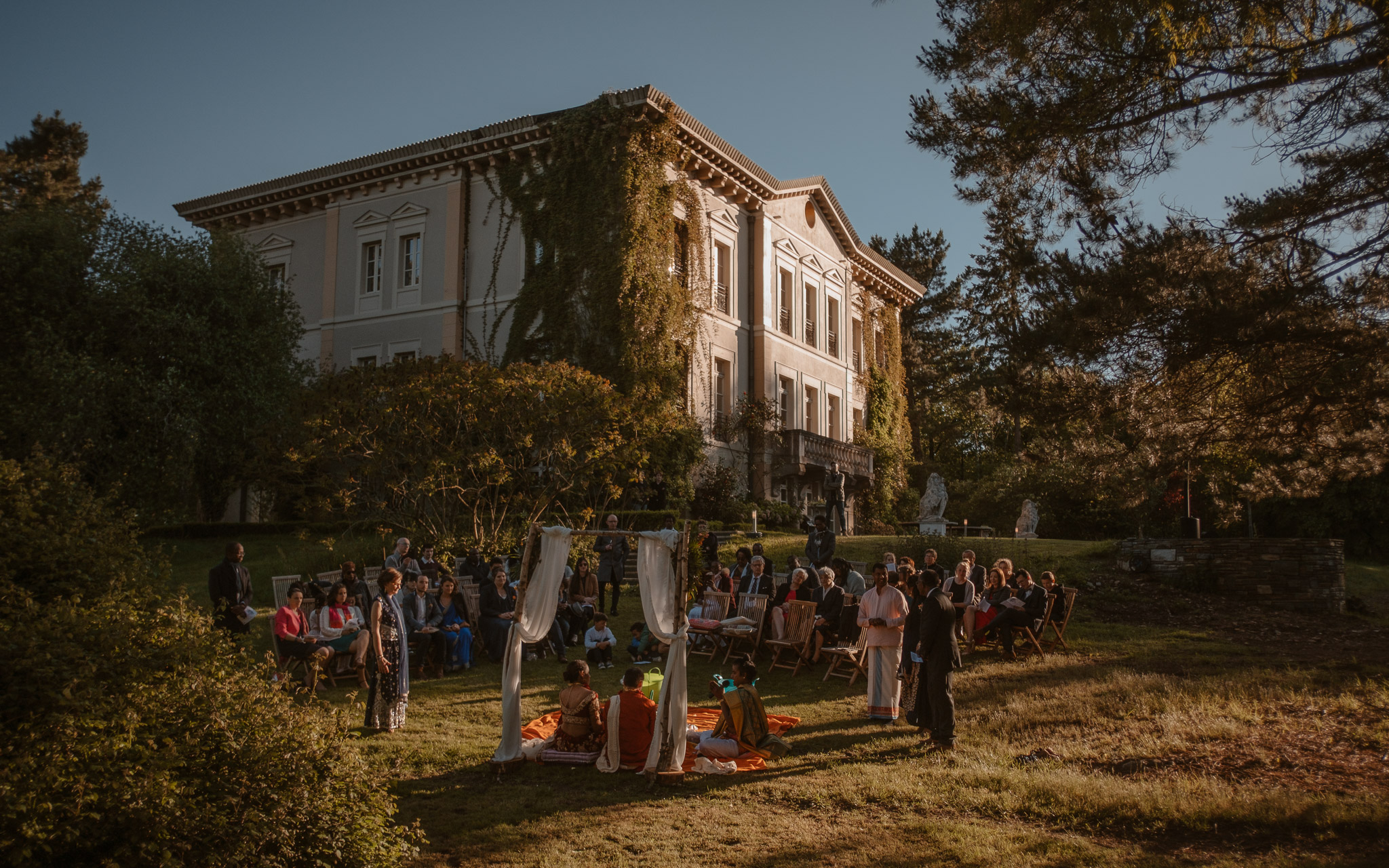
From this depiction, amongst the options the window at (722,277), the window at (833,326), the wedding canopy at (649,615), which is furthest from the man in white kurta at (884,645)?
the window at (833,326)

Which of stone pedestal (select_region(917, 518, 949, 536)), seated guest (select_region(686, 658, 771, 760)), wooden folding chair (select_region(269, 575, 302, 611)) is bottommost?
seated guest (select_region(686, 658, 771, 760))

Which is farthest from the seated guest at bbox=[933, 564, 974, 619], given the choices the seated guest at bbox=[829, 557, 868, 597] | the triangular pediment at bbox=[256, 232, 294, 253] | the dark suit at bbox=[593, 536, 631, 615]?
the triangular pediment at bbox=[256, 232, 294, 253]

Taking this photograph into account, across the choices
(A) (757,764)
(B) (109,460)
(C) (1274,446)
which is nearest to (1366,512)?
(C) (1274,446)

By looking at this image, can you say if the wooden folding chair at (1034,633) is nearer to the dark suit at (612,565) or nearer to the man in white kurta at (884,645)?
the man in white kurta at (884,645)

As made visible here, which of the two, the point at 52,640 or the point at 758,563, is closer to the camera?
the point at 52,640

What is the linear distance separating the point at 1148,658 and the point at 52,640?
1311cm

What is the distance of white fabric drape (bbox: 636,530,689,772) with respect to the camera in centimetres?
830

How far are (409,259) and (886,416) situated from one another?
1913cm

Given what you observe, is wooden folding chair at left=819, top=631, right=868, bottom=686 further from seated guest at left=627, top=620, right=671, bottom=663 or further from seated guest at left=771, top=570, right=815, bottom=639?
seated guest at left=627, top=620, right=671, bottom=663

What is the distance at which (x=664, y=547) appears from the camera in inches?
351

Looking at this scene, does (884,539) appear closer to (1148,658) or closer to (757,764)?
(1148,658)

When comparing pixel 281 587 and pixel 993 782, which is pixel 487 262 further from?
pixel 993 782

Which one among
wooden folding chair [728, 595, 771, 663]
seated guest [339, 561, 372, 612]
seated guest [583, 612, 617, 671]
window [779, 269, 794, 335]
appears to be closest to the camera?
seated guest [339, 561, 372, 612]

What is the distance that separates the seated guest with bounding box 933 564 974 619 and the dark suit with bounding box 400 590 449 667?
22.7 feet
